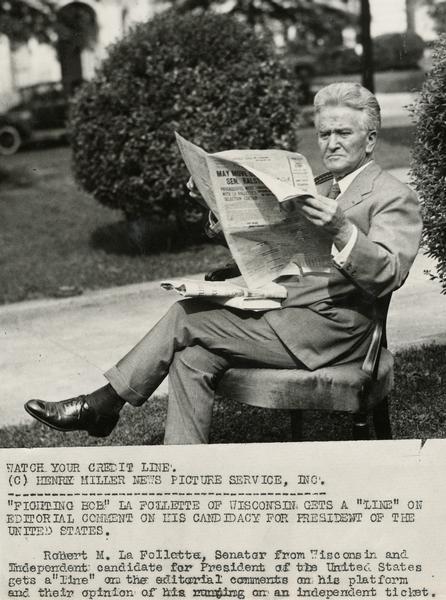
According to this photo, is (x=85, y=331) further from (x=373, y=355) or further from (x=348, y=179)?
(x=373, y=355)

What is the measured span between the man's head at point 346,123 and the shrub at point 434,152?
2.42 ft

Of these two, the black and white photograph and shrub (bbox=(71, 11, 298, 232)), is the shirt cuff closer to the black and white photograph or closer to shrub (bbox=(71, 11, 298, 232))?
the black and white photograph

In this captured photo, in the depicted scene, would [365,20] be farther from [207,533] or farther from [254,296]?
[207,533]

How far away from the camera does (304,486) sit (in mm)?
3066

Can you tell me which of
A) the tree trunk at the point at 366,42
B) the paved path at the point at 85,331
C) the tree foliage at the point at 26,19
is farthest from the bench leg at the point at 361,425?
the tree foliage at the point at 26,19

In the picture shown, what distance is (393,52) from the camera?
1972 centimetres

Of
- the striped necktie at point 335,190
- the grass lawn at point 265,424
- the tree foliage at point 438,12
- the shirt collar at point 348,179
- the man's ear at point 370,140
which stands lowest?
the grass lawn at point 265,424

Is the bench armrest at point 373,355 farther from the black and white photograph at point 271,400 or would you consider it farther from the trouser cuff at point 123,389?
the trouser cuff at point 123,389

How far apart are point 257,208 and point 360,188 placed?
1.52 ft

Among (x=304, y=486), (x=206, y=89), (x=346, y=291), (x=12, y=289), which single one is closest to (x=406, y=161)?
(x=206, y=89)

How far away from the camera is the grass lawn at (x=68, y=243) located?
28.1ft

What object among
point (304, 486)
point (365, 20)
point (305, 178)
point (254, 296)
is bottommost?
point (304, 486)

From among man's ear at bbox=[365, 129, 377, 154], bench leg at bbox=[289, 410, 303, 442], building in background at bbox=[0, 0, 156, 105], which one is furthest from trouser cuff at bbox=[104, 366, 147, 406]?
building in background at bbox=[0, 0, 156, 105]

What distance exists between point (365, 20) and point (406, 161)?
5.89 feet
